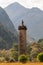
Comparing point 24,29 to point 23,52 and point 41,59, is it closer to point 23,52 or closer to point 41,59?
point 23,52

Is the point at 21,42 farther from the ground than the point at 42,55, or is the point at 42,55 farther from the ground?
the point at 21,42

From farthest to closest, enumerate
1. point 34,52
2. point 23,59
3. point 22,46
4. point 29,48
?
point 29,48 < point 34,52 < point 22,46 < point 23,59

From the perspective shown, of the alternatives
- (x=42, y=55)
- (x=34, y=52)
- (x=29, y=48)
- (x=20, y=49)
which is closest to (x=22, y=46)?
(x=20, y=49)

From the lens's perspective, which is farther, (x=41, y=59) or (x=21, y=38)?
(x=21, y=38)

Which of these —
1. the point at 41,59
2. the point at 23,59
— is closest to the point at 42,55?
the point at 41,59

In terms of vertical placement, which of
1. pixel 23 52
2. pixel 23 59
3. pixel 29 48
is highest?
pixel 29 48

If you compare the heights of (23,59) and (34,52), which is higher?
(34,52)

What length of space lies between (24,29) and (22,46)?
3.12 metres

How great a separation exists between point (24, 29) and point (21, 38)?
1.72 meters

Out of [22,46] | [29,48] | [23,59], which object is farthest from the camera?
[29,48]

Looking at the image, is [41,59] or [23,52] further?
[23,52]

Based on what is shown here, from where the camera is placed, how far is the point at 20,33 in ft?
149

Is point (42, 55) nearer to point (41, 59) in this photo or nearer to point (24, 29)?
point (41, 59)

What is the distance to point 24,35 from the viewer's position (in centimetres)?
4525
